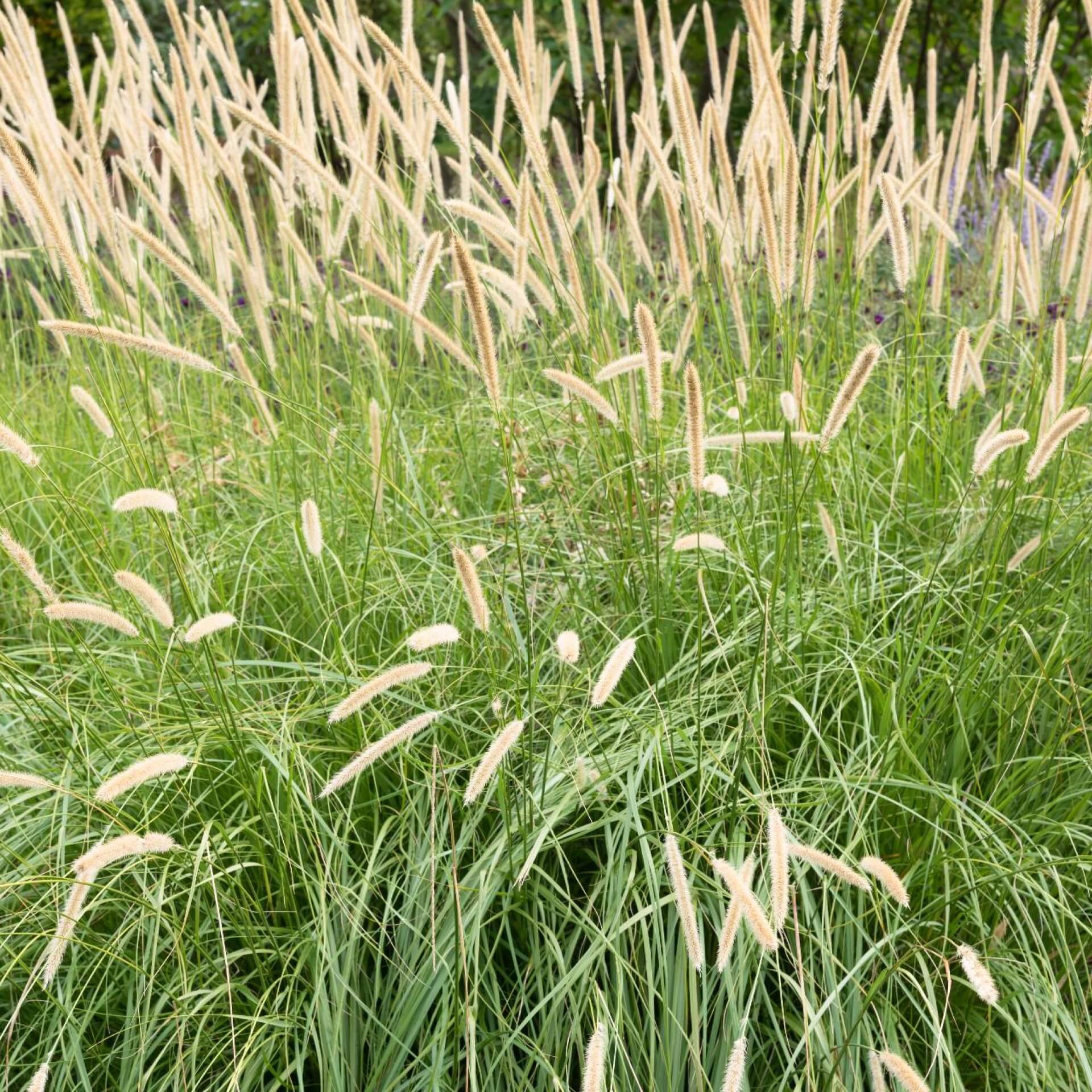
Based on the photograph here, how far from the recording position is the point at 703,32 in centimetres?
1050

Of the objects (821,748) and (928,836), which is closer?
(928,836)

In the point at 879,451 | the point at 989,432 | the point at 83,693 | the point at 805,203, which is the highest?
the point at 805,203

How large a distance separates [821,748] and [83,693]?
1.73 metres

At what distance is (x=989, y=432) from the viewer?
2.52 m

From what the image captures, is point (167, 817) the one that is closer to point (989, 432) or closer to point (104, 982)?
point (104, 982)

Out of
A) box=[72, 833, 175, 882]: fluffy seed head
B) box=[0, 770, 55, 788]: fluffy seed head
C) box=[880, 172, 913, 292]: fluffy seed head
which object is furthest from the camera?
box=[880, 172, 913, 292]: fluffy seed head

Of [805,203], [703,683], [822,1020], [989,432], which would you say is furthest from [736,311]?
[822,1020]

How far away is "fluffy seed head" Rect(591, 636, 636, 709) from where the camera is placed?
1.67 m

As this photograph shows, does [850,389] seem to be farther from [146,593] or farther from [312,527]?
[146,593]

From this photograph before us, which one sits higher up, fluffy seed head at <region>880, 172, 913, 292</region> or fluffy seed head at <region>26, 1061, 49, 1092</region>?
fluffy seed head at <region>880, 172, 913, 292</region>

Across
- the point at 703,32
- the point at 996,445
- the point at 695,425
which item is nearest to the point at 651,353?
the point at 695,425

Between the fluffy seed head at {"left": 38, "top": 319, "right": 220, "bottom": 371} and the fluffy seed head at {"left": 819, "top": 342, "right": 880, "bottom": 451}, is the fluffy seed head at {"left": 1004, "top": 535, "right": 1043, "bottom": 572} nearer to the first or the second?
the fluffy seed head at {"left": 819, "top": 342, "right": 880, "bottom": 451}

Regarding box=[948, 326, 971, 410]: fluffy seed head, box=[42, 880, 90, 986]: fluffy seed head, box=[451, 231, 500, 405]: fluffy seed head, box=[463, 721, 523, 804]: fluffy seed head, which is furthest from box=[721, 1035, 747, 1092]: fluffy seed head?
box=[948, 326, 971, 410]: fluffy seed head

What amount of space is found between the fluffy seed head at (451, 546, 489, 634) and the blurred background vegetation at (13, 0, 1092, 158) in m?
7.73
